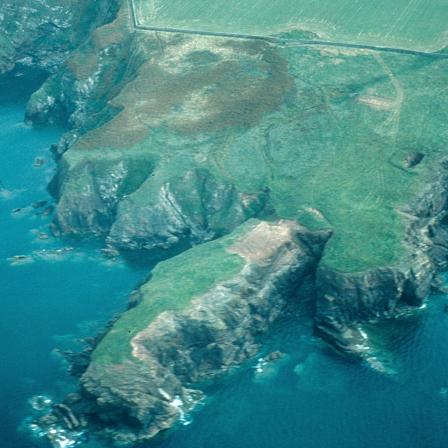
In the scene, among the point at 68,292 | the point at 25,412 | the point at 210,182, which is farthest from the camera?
the point at 210,182

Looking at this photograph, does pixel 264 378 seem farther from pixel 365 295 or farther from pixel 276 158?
pixel 276 158

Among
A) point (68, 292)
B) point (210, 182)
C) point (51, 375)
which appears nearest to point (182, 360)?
point (51, 375)

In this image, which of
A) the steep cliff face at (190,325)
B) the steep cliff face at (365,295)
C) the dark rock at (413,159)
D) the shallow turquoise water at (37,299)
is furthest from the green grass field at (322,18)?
the steep cliff face at (365,295)

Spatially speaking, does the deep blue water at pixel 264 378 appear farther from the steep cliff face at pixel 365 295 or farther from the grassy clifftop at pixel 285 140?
the grassy clifftop at pixel 285 140

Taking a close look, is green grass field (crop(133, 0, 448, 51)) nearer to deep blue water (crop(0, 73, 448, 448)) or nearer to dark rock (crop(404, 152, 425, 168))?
dark rock (crop(404, 152, 425, 168))

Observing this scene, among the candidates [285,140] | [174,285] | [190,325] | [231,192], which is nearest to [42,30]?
[285,140]

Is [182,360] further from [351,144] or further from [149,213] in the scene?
[351,144]
